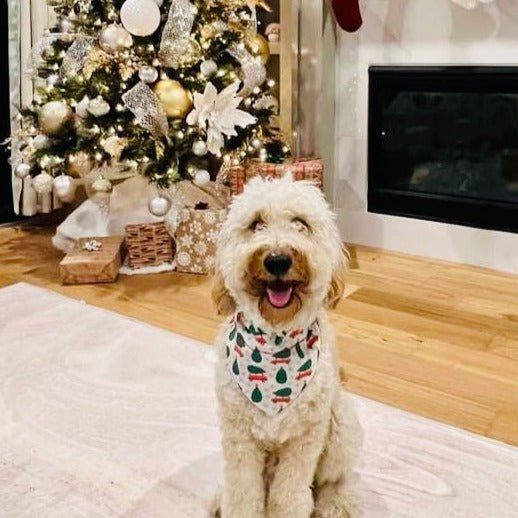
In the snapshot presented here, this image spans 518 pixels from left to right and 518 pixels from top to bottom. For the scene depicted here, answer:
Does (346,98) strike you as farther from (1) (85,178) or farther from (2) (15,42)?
(2) (15,42)

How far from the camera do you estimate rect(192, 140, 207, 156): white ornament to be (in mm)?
3043

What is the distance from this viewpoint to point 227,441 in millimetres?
1411

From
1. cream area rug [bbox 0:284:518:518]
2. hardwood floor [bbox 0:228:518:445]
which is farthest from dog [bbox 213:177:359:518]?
hardwood floor [bbox 0:228:518:445]

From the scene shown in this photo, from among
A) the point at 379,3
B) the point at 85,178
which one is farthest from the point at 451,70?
the point at 85,178

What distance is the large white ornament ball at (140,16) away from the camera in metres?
2.88

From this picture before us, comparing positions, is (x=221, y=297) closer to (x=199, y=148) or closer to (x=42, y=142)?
(x=199, y=148)

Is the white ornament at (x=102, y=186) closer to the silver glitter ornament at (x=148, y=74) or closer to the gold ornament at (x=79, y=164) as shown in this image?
the gold ornament at (x=79, y=164)

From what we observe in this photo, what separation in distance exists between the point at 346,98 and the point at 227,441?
8.35ft

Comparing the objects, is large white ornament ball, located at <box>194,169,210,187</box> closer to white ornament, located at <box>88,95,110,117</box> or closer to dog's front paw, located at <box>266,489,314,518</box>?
white ornament, located at <box>88,95,110,117</box>

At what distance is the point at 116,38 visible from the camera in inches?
117

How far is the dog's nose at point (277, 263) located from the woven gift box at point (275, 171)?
192cm

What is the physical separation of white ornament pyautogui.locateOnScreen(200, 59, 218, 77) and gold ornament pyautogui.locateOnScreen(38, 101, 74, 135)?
1.98 ft

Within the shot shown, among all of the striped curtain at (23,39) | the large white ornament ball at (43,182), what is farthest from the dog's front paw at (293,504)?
the striped curtain at (23,39)

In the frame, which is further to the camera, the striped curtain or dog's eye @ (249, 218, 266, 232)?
the striped curtain
